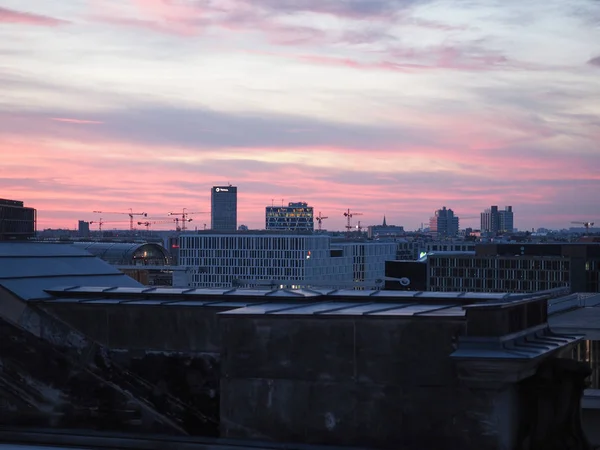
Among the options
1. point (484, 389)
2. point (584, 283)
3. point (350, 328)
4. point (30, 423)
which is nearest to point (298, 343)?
point (350, 328)

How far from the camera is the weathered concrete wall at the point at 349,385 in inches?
606

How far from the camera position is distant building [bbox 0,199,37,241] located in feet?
95.0

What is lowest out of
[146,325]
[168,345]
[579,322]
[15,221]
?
[579,322]

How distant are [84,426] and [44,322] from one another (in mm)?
2432

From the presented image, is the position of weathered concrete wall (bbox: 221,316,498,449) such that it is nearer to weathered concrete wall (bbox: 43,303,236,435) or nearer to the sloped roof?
weathered concrete wall (bbox: 43,303,236,435)

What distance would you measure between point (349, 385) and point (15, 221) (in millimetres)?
17313

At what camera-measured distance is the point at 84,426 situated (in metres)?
18.3

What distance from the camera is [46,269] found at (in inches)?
853

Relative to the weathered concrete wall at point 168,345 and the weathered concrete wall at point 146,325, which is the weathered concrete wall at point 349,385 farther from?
the weathered concrete wall at point 146,325

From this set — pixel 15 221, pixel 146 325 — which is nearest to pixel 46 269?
pixel 146 325

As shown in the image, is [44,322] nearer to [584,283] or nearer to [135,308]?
[135,308]

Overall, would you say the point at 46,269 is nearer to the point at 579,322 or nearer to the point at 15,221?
the point at 15,221

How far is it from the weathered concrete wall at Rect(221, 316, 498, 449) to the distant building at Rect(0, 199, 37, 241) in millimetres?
14604

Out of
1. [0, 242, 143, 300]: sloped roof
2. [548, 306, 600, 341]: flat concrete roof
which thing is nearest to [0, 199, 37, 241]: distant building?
[0, 242, 143, 300]: sloped roof
